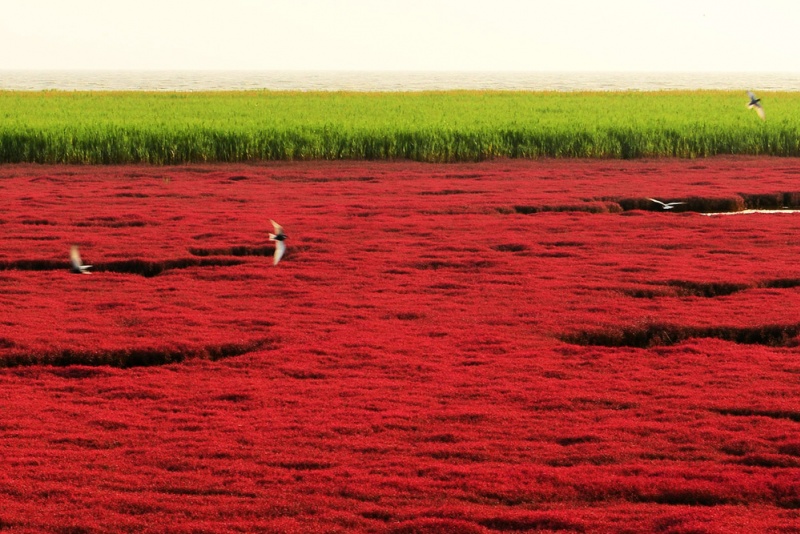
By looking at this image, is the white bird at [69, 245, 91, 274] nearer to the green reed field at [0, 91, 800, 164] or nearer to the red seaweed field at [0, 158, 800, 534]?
the red seaweed field at [0, 158, 800, 534]

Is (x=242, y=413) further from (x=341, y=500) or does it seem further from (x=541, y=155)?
(x=541, y=155)

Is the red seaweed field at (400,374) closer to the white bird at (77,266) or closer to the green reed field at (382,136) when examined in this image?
the white bird at (77,266)

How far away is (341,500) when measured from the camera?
576 cm

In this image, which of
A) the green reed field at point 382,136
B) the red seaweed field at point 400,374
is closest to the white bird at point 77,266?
the red seaweed field at point 400,374

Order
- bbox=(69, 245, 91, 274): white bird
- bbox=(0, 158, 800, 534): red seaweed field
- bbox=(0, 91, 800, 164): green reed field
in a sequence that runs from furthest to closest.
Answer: bbox=(0, 91, 800, 164): green reed field
bbox=(69, 245, 91, 274): white bird
bbox=(0, 158, 800, 534): red seaweed field

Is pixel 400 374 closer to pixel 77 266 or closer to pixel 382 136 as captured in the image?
pixel 77 266

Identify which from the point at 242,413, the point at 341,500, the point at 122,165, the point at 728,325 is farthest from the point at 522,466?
the point at 122,165

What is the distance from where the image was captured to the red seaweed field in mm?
5785

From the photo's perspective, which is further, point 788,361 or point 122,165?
point 122,165

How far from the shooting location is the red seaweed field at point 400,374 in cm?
579

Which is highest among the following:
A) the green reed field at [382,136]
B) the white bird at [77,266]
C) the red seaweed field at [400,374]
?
the green reed field at [382,136]

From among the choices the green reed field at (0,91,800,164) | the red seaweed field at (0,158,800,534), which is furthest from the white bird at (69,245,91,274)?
the green reed field at (0,91,800,164)

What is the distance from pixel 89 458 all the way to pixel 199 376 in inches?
72.9

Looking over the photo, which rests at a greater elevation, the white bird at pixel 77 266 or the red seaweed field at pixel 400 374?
the white bird at pixel 77 266
